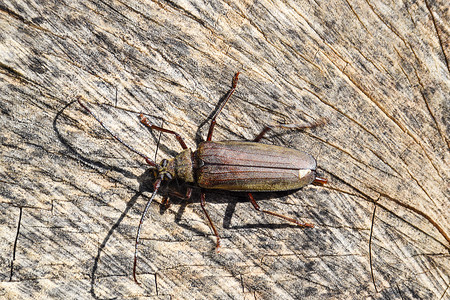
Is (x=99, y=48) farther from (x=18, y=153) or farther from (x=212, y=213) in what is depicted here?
(x=212, y=213)

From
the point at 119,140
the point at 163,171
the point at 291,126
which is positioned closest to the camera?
the point at 119,140

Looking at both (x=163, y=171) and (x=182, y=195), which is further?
(x=182, y=195)

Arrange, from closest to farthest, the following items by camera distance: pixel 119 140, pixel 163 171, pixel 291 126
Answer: pixel 119 140 → pixel 163 171 → pixel 291 126

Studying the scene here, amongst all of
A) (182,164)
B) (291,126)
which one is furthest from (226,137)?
(291,126)

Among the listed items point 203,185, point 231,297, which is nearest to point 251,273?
point 231,297

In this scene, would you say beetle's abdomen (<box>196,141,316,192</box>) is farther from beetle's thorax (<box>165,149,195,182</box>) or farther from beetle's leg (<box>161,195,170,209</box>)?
beetle's leg (<box>161,195,170,209</box>)

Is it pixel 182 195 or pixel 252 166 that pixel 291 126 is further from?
pixel 182 195

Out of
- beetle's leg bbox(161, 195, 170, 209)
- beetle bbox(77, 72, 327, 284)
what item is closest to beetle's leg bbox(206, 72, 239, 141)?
beetle bbox(77, 72, 327, 284)
